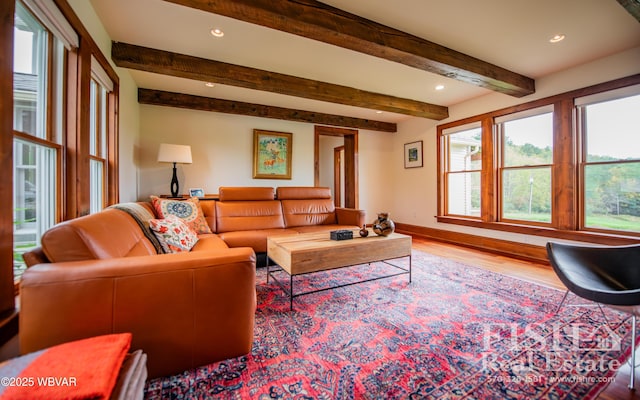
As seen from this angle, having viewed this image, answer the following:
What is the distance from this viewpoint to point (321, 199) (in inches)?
170

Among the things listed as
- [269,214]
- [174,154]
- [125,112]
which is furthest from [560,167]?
[125,112]

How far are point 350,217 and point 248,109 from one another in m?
2.61

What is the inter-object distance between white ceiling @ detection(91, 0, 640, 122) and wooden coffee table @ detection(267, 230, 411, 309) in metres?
1.99

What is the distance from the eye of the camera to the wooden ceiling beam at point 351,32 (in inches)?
75.7

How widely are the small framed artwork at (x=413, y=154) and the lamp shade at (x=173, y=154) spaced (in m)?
4.26

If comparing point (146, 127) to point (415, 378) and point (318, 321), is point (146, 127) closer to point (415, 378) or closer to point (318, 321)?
point (318, 321)

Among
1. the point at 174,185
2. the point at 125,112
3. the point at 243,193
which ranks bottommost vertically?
the point at 243,193

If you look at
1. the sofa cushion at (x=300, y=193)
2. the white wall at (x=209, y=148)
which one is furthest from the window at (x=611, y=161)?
the white wall at (x=209, y=148)

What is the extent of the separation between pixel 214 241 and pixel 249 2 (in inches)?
82.3

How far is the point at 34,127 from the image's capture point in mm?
1600

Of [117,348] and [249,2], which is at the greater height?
[249,2]

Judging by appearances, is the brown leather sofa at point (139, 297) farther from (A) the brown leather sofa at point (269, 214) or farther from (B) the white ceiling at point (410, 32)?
(B) the white ceiling at point (410, 32)

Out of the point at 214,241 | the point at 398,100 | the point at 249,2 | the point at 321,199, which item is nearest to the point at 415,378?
the point at 214,241

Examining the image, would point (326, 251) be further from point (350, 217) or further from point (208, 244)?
point (350, 217)
